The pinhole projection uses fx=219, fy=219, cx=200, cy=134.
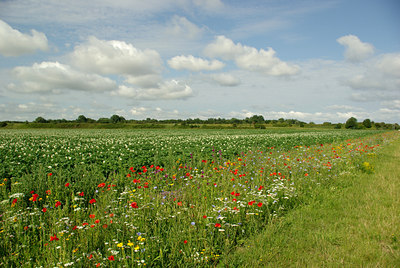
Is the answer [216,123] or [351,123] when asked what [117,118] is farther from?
[351,123]

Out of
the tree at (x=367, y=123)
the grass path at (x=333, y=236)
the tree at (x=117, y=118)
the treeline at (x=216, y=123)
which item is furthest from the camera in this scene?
the tree at (x=117, y=118)

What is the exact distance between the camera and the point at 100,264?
2963 millimetres

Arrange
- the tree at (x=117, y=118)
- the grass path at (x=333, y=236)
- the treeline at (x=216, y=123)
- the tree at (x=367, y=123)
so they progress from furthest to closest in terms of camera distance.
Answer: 1. the tree at (x=117, y=118)
2. the tree at (x=367, y=123)
3. the treeline at (x=216, y=123)
4. the grass path at (x=333, y=236)

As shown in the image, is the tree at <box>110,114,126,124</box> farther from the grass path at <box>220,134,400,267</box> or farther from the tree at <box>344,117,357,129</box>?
the grass path at <box>220,134,400,267</box>

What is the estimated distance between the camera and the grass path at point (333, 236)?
363 centimetres

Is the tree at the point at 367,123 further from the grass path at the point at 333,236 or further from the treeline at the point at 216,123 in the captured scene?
the grass path at the point at 333,236

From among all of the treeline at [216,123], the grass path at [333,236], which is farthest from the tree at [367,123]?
the grass path at [333,236]

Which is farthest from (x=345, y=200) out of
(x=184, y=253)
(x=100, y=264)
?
(x=100, y=264)

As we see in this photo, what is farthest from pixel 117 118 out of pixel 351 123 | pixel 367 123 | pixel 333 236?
pixel 333 236

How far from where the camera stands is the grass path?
363 cm

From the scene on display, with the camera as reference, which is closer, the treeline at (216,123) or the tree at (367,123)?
the treeline at (216,123)

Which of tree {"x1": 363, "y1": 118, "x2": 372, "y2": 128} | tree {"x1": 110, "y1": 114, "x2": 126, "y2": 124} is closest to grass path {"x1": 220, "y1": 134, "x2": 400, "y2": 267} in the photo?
tree {"x1": 363, "y1": 118, "x2": 372, "y2": 128}

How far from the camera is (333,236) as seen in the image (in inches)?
170

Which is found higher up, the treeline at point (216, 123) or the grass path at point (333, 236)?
the treeline at point (216, 123)
